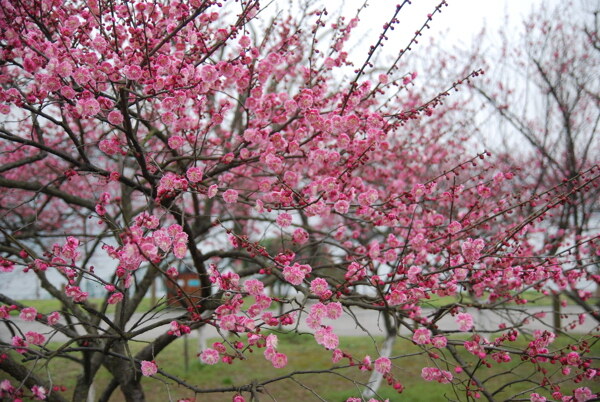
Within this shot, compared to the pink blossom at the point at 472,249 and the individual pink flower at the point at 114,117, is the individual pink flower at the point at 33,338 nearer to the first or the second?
the individual pink flower at the point at 114,117

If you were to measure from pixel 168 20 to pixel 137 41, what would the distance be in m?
0.68

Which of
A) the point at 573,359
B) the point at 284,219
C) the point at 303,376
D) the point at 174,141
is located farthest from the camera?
the point at 303,376

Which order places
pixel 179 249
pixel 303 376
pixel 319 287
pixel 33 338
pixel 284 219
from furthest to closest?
pixel 303 376
pixel 284 219
pixel 33 338
pixel 319 287
pixel 179 249

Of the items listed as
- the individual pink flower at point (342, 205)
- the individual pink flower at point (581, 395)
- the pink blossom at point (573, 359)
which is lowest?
the individual pink flower at point (581, 395)

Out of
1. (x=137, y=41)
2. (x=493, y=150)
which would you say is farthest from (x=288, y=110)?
(x=493, y=150)

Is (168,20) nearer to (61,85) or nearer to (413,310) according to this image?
(61,85)

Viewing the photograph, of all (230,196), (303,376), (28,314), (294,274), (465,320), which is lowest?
(28,314)

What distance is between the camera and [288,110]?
3.57 m

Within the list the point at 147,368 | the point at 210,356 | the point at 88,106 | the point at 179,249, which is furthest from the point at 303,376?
the point at 88,106

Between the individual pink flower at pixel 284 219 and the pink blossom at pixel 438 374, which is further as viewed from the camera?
the individual pink flower at pixel 284 219

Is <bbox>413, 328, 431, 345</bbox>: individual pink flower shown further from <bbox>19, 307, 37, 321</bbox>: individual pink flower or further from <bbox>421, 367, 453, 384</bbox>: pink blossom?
<bbox>19, 307, 37, 321</bbox>: individual pink flower

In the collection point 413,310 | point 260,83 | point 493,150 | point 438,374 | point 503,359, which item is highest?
point 493,150

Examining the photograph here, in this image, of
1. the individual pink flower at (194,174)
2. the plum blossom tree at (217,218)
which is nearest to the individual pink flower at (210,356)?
the plum blossom tree at (217,218)

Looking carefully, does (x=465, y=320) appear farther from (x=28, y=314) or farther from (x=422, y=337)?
(x=28, y=314)
